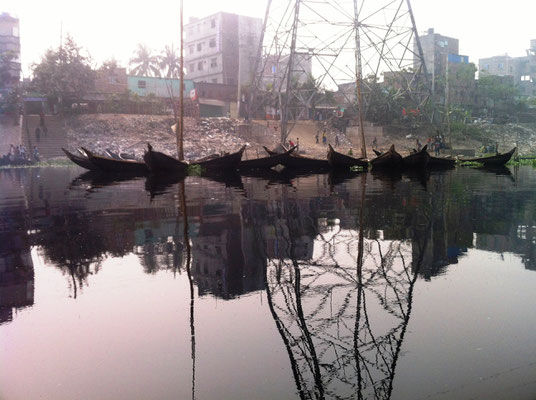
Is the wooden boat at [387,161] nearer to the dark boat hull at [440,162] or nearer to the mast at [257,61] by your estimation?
the dark boat hull at [440,162]

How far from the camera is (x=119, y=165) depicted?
20.8 metres

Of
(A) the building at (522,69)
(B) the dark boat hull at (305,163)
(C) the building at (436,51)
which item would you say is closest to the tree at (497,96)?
(C) the building at (436,51)

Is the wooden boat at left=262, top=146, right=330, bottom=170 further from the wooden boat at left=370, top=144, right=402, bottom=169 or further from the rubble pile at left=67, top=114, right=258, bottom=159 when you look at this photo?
Result: the rubble pile at left=67, top=114, right=258, bottom=159

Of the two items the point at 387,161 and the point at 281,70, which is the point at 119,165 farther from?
the point at 281,70

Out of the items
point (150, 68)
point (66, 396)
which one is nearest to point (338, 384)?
point (66, 396)

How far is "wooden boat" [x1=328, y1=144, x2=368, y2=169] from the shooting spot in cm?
2122

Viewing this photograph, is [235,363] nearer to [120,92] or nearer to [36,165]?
[36,165]

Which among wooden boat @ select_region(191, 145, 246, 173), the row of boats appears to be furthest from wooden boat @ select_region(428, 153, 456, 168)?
wooden boat @ select_region(191, 145, 246, 173)

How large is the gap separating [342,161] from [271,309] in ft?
60.8

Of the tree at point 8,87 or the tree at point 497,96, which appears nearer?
the tree at point 8,87

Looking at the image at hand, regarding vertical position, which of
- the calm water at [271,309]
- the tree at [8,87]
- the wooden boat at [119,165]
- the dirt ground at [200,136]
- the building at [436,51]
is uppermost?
the building at [436,51]

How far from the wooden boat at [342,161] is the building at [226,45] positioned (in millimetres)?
25216

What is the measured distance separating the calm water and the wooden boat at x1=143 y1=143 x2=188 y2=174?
12.3m

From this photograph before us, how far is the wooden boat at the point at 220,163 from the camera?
20.6m
